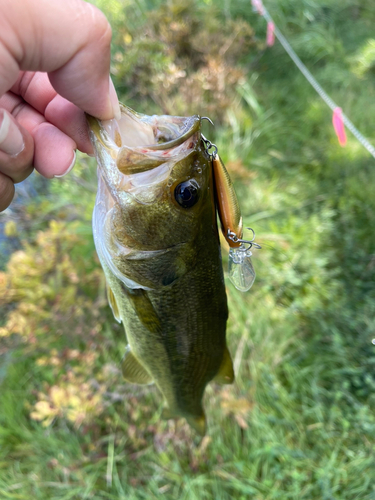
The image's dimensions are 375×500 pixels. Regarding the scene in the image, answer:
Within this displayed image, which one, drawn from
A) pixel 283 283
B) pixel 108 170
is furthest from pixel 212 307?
pixel 283 283

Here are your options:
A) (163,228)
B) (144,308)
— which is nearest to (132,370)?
(144,308)

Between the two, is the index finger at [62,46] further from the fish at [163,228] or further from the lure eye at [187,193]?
the lure eye at [187,193]

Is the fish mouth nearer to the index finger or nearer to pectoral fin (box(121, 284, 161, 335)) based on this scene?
the index finger

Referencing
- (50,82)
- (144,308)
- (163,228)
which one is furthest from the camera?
(144,308)

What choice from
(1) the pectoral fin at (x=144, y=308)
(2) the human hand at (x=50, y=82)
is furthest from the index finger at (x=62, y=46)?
(1) the pectoral fin at (x=144, y=308)

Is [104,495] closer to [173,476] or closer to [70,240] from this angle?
[173,476]

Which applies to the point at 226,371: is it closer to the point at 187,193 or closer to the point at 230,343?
the point at 187,193
